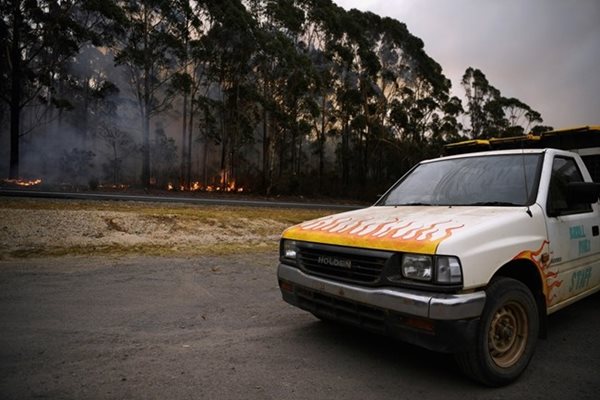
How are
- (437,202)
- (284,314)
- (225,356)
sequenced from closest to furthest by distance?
(225,356), (437,202), (284,314)

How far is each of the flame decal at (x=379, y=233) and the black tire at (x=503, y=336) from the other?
1.87ft

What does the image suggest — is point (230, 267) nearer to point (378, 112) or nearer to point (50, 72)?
point (50, 72)

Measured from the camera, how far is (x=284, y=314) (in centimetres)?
438

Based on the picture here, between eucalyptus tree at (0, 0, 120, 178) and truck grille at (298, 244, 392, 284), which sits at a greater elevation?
eucalyptus tree at (0, 0, 120, 178)

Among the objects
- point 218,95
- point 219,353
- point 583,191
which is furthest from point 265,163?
A: point 583,191

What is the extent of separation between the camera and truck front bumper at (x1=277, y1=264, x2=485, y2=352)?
2.49m

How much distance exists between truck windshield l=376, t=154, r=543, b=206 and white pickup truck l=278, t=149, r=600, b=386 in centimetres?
1

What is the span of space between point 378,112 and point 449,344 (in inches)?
1568

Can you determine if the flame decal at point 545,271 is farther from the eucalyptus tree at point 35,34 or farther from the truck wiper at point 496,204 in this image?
the eucalyptus tree at point 35,34

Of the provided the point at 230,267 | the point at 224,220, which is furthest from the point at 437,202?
the point at 224,220

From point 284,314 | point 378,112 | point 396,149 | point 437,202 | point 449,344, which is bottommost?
point 284,314

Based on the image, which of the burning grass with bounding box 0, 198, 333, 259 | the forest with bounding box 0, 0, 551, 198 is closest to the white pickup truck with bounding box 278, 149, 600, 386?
the burning grass with bounding box 0, 198, 333, 259

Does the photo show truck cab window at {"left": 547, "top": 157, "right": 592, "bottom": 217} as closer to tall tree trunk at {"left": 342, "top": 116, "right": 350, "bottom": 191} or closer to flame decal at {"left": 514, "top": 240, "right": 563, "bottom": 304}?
flame decal at {"left": 514, "top": 240, "right": 563, "bottom": 304}

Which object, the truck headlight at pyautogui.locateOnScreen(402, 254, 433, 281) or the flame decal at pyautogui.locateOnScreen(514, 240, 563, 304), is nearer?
the truck headlight at pyautogui.locateOnScreen(402, 254, 433, 281)
